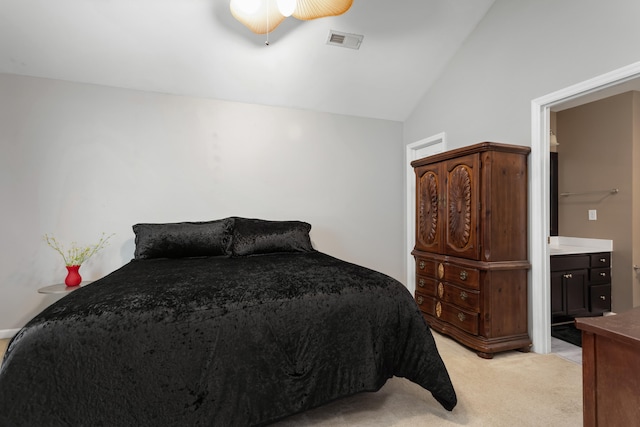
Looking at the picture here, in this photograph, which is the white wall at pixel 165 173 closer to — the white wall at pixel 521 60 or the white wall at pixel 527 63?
the white wall at pixel 521 60

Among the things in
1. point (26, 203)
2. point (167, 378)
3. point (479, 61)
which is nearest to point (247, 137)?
point (26, 203)

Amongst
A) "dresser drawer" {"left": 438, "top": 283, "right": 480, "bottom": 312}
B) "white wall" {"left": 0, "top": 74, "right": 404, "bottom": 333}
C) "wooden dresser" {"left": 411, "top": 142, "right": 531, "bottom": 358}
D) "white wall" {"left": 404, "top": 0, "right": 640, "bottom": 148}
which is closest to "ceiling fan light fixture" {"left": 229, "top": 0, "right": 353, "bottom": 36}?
"white wall" {"left": 0, "top": 74, "right": 404, "bottom": 333}

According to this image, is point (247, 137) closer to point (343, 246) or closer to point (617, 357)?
point (343, 246)

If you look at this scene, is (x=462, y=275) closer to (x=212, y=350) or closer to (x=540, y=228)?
(x=540, y=228)

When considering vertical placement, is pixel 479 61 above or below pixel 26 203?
above

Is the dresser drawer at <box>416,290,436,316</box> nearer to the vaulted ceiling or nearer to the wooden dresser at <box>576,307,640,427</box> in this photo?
the wooden dresser at <box>576,307,640,427</box>

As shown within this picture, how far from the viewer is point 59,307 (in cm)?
136

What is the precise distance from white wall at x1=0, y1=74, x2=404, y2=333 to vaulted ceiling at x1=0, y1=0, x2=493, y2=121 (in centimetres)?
19

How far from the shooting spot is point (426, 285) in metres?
2.94

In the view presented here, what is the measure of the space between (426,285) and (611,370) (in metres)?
2.11

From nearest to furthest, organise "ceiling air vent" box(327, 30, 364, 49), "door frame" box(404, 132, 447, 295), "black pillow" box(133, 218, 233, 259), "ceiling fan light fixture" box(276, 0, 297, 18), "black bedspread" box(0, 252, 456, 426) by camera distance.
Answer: "black bedspread" box(0, 252, 456, 426), "ceiling fan light fixture" box(276, 0, 297, 18), "black pillow" box(133, 218, 233, 259), "ceiling air vent" box(327, 30, 364, 49), "door frame" box(404, 132, 447, 295)

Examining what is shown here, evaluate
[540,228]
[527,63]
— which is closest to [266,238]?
[540,228]

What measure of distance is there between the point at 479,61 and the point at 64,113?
3.91m

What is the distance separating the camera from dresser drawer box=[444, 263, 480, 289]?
7.86 feet
